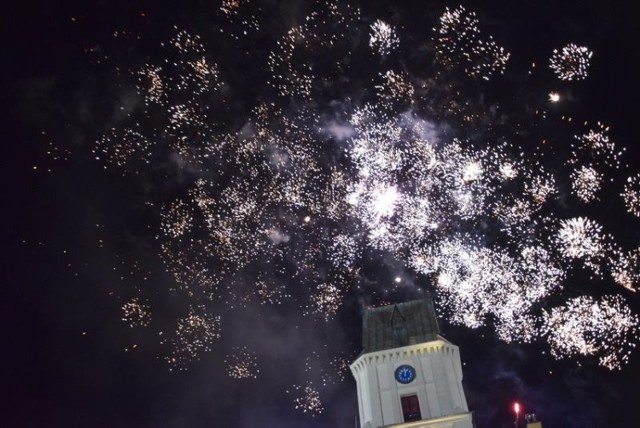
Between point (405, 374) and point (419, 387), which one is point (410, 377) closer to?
point (405, 374)

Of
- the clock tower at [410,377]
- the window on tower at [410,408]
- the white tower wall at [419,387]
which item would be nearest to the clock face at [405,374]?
the clock tower at [410,377]

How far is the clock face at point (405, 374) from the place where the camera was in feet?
153

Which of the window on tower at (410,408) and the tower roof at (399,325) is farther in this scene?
the tower roof at (399,325)

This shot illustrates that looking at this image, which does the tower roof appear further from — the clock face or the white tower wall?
the clock face

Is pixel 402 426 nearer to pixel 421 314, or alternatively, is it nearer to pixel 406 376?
pixel 406 376

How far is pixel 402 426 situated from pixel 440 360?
6626 mm

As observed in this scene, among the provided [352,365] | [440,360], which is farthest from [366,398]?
[440,360]

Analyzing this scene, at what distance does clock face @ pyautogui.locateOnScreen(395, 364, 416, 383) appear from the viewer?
46.7m

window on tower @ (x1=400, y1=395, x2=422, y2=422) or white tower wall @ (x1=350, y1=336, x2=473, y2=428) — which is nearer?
white tower wall @ (x1=350, y1=336, x2=473, y2=428)

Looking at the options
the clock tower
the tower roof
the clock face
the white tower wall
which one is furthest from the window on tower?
the tower roof

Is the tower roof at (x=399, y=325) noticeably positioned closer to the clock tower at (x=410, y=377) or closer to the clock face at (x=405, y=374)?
the clock tower at (x=410, y=377)

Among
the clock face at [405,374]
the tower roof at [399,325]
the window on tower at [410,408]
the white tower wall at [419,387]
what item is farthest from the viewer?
the tower roof at [399,325]

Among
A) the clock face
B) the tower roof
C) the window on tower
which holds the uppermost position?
the tower roof

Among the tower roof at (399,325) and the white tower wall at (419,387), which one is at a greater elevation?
the tower roof at (399,325)
